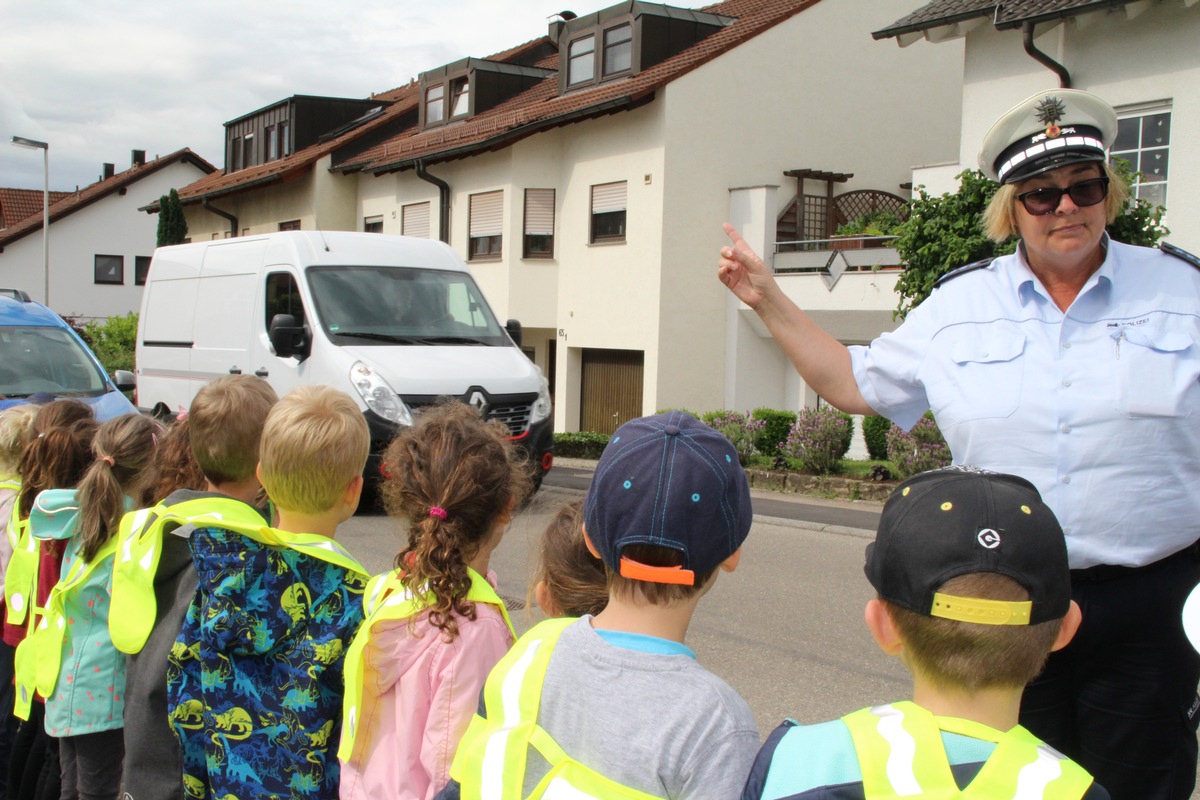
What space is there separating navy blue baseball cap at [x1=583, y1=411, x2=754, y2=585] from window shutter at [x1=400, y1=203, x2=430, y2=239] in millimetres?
24109

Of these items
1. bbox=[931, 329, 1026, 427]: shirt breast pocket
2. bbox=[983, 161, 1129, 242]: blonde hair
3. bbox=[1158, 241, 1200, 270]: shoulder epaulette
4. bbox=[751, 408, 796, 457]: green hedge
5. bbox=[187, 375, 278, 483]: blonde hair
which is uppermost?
bbox=[983, 161, 1129, 242]: blonde hair

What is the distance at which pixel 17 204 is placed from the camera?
190 feet

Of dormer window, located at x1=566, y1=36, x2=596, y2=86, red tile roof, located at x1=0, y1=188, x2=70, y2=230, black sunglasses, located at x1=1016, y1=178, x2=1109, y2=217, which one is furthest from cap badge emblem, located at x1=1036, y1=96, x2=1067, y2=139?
red tile roof, located at x1=0, y1=188, x2=70, y2=230

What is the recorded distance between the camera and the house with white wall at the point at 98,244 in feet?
166

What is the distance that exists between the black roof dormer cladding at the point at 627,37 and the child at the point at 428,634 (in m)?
19.7

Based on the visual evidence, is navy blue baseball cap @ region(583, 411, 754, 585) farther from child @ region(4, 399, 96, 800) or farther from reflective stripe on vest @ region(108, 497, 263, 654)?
child @ region(4, 399, 96, 800)

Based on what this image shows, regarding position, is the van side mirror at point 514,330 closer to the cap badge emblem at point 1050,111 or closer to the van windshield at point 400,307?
the van windshield at point 400,307

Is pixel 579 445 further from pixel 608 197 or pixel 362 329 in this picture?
pixel 362 329

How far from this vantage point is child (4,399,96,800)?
3463 mm

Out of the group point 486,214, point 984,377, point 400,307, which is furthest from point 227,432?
point 486,214

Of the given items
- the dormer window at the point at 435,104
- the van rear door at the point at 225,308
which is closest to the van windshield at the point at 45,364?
the van rear door at the point at 225,308

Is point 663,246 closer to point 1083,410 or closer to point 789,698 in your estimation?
point 789,698

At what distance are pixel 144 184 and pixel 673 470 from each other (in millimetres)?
56165

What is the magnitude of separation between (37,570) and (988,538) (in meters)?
3.01
